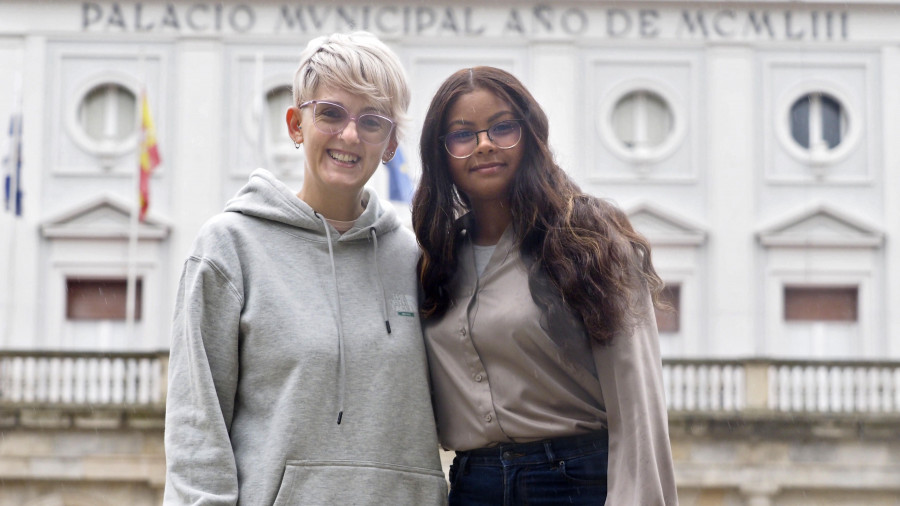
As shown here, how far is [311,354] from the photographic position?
3121 millimetres

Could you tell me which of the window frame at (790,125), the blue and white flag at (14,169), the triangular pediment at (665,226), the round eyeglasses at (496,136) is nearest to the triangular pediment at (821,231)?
the window frame at (790,125)

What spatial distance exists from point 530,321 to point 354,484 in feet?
1.92

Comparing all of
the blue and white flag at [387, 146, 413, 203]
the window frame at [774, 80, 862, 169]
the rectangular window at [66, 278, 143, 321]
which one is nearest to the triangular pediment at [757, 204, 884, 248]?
the window frame at [774, 80, 862, 169]

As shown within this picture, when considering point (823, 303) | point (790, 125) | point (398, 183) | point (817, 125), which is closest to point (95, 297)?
point (398, 183)

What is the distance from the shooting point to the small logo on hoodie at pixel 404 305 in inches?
133

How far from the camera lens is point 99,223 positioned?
19.2 metres

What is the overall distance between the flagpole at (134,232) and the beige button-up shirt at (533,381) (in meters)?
15.2

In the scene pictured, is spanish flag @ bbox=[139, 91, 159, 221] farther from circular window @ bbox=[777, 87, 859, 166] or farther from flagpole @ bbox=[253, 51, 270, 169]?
circular window @ bbox=[777, 87, 859, 166]

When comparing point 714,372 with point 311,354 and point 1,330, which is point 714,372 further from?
point 311,354

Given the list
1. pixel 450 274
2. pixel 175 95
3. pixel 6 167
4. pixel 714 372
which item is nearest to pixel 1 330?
pixel 6 167

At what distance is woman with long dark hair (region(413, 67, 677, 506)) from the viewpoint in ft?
10.4

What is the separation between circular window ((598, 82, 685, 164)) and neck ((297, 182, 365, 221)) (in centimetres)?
1615

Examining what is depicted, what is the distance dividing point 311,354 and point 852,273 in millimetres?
17184

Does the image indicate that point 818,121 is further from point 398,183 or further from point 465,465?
point 465,465
